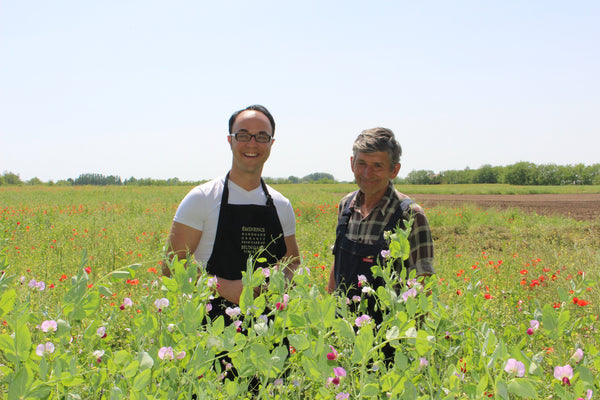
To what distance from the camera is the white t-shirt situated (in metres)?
1.90

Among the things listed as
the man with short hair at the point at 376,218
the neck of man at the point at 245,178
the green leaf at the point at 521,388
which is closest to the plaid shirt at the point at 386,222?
the man with short hair at the point at 376,218

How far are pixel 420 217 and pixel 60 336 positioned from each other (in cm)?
153

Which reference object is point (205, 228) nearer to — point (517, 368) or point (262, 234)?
point (262, 234)

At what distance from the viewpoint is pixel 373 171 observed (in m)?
1.97

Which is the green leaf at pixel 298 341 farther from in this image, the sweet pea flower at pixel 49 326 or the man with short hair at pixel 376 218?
the man with short hair at pixel 376 218

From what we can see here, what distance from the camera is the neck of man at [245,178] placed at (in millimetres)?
2009

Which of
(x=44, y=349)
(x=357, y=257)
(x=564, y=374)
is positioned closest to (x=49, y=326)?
(x=44, y=349)

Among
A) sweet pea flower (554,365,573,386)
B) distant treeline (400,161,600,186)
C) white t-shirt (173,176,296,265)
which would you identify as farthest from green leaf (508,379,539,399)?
distant treeline (400,161,600,186)

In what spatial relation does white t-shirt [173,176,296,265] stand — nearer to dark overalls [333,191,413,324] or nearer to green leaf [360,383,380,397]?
dark overalls [333,191,413,324]

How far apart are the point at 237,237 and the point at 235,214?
11 centimetres

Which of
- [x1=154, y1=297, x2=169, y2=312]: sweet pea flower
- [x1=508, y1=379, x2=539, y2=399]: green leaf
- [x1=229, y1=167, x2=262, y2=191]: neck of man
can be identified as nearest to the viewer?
[x1=508, y1=379, x2=539, y2=399]: green leaf

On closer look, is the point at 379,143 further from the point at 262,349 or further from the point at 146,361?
the point at 146,361

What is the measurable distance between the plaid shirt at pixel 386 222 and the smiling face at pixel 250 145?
1.89 feet

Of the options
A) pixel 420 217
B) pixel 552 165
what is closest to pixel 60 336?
pixel 420 217
